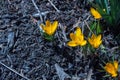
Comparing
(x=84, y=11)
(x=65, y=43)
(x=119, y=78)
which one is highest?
(x=84, y=11)

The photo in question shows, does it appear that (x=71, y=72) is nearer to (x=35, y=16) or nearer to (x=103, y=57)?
(x=103, y=57)

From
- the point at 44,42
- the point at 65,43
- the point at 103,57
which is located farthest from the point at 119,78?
the point at 44,42

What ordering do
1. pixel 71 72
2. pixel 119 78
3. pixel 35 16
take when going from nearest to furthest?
pixel 119 78 < pixel 71 72 < pixel 35 16

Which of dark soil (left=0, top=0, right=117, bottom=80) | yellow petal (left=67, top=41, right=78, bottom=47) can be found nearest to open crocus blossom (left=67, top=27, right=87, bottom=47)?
yellow petal (left=67, top=41, right=78, bottom=47)

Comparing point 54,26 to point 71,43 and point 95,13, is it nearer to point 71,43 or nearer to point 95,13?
point 71,43

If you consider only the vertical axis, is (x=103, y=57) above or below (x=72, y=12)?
below

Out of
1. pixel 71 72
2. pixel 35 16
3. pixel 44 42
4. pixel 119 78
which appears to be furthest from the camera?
pixel 35 16

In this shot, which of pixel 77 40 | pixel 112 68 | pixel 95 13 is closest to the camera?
pixel 112 68

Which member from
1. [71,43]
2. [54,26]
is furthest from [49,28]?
[71,43]
